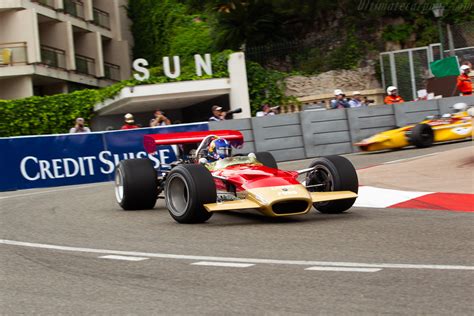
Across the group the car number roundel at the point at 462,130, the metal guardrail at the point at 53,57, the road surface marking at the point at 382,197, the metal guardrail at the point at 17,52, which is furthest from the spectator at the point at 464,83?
the metal guardrail at the point at 53,57

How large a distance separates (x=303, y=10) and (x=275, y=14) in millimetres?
2586

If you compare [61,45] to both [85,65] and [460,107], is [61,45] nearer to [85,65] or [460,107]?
[85,65]

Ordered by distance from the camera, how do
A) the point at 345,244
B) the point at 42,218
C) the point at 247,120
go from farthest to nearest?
the point at 247,120, the point at 42,218, the point at 345,244

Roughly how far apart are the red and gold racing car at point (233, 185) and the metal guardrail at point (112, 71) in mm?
32475

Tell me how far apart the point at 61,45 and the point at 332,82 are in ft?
43.5

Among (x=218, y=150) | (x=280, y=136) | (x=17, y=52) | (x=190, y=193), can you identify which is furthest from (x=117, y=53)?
(x=190, y=193)

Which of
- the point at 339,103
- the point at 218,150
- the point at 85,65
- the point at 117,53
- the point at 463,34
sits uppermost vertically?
the point at 117,53

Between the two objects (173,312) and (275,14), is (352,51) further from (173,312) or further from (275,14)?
(173,312)

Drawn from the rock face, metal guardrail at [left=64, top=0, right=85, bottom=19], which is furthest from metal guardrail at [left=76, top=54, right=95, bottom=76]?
the rock face

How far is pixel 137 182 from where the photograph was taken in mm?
12867

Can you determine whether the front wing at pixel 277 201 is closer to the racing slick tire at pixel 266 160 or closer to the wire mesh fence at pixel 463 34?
the racing slick tire at pixel 266 160

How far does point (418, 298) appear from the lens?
235 inches

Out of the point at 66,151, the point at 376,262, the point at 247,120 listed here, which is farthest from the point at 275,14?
the point at 376,262

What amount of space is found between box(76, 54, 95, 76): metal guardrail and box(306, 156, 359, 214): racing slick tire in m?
31.2
